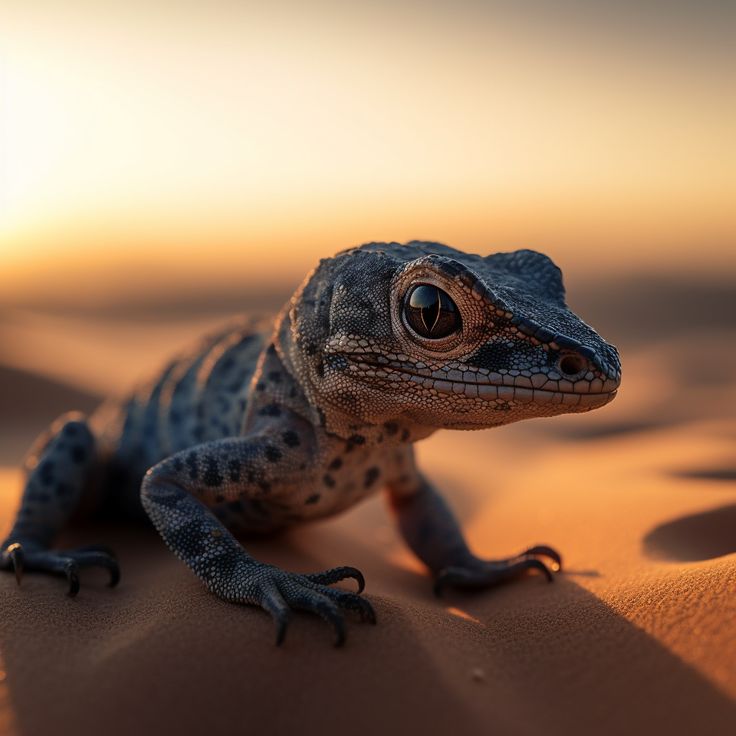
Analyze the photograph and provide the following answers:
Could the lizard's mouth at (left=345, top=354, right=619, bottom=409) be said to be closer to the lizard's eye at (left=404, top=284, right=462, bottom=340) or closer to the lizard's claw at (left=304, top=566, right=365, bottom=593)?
the lizard's eye at (left=404, top=284, right=462, bottom=340)

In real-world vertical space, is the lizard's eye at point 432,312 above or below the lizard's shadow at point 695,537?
above

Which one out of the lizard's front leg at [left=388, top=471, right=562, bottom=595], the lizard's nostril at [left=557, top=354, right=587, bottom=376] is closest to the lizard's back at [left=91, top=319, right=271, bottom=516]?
the lizard's front leg at [left=388, top=471, right=562, bottom=595]

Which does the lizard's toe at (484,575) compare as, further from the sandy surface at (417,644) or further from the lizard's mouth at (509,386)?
the lizard's mouth at (509,386)

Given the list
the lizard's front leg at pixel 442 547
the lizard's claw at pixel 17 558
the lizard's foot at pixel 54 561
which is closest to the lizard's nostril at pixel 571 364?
the lizard's front leg at pixel 442 547

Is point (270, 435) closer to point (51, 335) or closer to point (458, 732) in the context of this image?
point (458, 732)

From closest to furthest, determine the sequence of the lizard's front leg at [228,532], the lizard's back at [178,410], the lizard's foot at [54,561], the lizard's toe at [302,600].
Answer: the lizard's toe at [302,600] → the lizard's front leg at [228,532] → the lizard's foot at [54,561] → the lizard's back at [178,410]

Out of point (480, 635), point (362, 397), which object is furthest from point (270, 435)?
point (480, 635)
